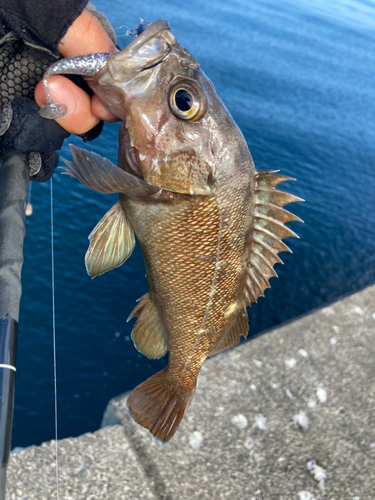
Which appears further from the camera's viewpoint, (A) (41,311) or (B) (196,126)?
(A) (41,311)

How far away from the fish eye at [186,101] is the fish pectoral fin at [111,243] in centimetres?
52

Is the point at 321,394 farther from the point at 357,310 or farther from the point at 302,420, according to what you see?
the point at 357,310

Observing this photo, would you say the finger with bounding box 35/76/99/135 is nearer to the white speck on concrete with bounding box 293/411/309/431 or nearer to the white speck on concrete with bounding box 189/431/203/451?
the white speck on concrete with bounding box 189/431/203/451

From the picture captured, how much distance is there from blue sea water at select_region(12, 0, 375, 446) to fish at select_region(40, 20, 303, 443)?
3.17 m

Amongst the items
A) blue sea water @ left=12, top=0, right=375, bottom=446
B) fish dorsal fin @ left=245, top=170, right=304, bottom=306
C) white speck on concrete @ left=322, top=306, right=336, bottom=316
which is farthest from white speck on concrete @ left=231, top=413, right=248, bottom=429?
blue sea water @ left=12, top=0, right=375, bottom=446

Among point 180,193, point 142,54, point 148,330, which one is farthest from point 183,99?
point 148,330

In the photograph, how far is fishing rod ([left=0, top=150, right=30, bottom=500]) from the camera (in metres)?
1.24

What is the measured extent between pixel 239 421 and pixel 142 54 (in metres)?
2.66

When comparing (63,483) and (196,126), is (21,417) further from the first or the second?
(196,126)

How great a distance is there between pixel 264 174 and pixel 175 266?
627 mm

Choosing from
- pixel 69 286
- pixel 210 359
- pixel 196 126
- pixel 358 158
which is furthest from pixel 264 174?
pixel 358 158

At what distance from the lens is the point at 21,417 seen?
445 cm

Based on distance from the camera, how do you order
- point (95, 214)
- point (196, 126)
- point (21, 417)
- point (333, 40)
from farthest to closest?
point (333, 40) → point (95, 214) → point (21, 417) → point (196, 126)

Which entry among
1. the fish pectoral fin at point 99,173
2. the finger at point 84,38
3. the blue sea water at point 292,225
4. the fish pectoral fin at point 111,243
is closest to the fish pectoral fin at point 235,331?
the fish pectoral fin at point 111,243
